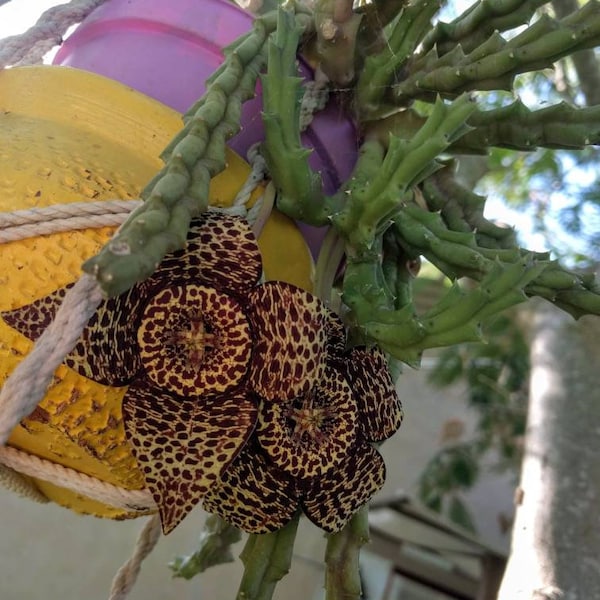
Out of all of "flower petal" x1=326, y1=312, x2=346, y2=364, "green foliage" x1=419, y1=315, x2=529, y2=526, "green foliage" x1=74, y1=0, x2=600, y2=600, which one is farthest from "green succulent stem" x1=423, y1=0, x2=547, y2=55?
"green foliage" x1=419, y1=315, x2=529, y2=526

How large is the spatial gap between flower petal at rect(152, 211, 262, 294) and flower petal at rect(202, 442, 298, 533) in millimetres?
96

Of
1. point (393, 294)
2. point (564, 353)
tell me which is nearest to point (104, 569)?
point (564, 353)

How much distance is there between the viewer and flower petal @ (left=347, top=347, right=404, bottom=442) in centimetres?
43

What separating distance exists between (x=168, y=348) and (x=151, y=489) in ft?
0.25

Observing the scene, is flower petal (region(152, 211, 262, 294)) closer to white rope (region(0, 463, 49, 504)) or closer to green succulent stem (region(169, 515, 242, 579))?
white rope (region(0, 463, 49, 504))

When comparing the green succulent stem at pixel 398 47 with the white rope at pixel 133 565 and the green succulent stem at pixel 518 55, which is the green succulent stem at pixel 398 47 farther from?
the white rope at pixel 133 565

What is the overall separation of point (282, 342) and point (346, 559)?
0.19 m

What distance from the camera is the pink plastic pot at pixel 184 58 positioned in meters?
0.52

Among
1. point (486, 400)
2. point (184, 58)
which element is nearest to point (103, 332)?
point (184, 58)

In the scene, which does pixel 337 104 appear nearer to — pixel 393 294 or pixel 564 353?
pixel 393 294

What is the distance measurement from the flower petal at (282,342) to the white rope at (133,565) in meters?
0.19

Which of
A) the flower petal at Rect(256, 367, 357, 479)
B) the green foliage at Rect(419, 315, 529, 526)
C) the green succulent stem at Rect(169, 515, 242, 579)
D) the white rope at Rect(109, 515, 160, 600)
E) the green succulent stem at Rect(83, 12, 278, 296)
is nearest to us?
the green succulent stem at Rect(83, 12, 278, 296)

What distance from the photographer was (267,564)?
47cm

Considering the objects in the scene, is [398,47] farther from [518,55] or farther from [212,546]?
[212,546]
